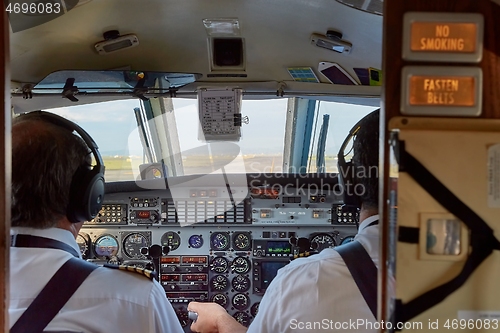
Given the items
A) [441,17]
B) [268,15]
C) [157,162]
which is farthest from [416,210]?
[157,162]

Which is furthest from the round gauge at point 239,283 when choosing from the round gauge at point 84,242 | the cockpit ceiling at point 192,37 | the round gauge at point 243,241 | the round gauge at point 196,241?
the cockpit ceiling at point 192,37

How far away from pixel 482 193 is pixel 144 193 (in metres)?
2.71

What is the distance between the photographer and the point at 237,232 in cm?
330

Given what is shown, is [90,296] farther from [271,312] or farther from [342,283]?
[342,283]

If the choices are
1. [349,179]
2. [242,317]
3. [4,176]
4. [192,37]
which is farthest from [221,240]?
[4,176]

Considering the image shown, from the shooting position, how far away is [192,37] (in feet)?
7.38

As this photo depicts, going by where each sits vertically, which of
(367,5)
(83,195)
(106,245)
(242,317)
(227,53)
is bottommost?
(242,317)

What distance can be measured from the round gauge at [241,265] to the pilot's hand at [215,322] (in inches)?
32.3

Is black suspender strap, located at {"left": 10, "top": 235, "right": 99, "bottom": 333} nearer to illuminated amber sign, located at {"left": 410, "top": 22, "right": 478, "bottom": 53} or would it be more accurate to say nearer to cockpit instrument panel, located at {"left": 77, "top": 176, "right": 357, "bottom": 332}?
illuminated amber sign, located at {"left": 410, "top": 22, "right": 478, "bottom": 53}

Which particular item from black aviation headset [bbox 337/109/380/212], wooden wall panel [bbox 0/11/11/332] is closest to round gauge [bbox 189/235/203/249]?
black aviation headset [bbox 337/109/380/212]

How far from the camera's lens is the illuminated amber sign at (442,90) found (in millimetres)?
895

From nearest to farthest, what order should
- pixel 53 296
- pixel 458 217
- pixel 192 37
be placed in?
pixel 458 217
pixel 53 296
pixel 192 37

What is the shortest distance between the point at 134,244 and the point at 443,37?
2.84m

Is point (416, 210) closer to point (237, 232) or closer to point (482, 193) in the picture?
point (482, 193)
